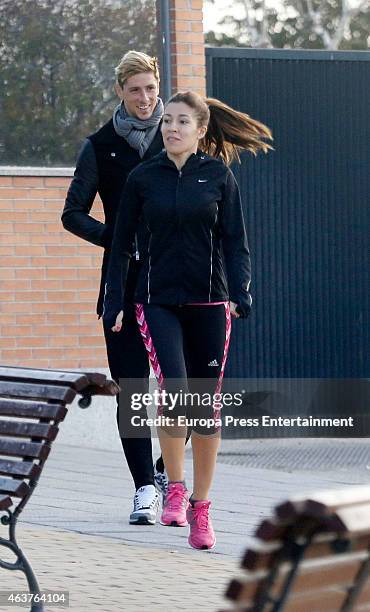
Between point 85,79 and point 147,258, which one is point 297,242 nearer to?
point 85,79

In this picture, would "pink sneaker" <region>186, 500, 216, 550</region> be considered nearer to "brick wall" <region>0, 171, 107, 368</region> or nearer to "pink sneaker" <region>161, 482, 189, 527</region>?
"pink sneaker" <region>161, 482, 189, 527</region>

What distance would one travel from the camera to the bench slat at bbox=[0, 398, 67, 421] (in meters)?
4.77

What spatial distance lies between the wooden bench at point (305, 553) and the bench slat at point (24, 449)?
2.04 m

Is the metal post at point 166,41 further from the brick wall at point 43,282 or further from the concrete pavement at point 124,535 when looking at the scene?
the concrete pavement at point 124,535

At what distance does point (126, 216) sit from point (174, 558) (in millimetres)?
1540

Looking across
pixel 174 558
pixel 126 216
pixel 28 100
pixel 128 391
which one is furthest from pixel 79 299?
pixel 174 558

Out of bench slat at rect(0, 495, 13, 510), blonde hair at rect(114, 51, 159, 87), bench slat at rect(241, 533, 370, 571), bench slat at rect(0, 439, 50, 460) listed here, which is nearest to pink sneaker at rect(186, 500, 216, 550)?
bench slat at rect(0, 439, 50, 460)

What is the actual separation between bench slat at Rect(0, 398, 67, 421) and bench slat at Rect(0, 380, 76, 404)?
0.9 inches

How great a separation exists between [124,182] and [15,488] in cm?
281

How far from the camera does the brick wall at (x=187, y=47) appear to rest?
1053 centimetres

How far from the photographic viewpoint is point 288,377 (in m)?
10.9

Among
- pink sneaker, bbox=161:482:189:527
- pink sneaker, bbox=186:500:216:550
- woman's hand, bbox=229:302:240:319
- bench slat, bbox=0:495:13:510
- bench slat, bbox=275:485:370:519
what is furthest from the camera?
pink sneaker, bbox=161:482:189:527

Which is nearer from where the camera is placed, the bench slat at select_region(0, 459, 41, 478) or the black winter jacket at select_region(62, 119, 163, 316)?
the bench slat at select_region(0, 459, 41, 478)

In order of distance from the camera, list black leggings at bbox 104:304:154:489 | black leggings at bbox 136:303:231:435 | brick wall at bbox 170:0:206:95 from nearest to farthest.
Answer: black leggings at bbox 136:303:231:435, black leggings at bbox 104:304:154:489, brick wall at bbox 170:0:206:95
